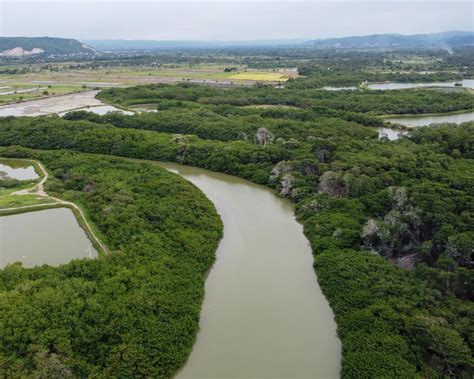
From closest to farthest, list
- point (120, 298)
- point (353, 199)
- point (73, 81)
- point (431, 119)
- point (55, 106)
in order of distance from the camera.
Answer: point (120, 298), point (353, 199), point (431, 119), point (55, 106), point (73, 81)

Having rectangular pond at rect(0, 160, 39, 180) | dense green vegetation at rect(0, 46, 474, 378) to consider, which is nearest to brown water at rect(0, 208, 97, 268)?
dense green vegetation at rect(0, 46, 474, 378)

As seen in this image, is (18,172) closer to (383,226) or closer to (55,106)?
(55,106)

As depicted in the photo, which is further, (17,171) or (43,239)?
(17,171)

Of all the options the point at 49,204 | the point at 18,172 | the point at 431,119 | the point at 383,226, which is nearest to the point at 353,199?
the point at 383,226

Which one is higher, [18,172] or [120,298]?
[18,172]

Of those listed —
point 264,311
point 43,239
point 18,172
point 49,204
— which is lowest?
point 264,311

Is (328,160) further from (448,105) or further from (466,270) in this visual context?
(448,105)
